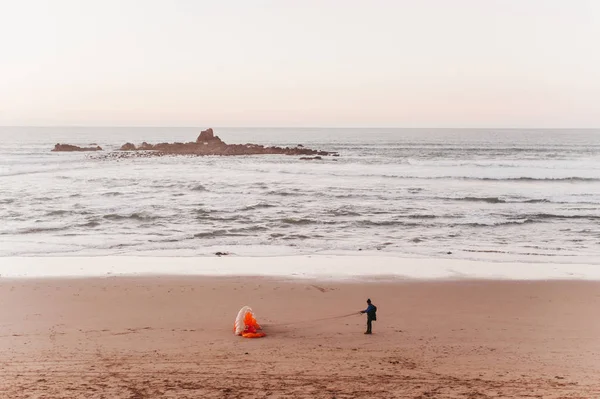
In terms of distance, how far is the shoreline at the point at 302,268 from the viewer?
17.5m

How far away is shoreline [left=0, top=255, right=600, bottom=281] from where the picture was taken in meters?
17.5

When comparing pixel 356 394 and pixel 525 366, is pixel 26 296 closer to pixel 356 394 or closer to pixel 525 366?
pixel 356 394

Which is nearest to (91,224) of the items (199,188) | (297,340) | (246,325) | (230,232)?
(230,232)

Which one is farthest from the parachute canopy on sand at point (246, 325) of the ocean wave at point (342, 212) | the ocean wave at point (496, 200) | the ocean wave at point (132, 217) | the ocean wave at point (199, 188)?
the ocean wave at point (199, 188)

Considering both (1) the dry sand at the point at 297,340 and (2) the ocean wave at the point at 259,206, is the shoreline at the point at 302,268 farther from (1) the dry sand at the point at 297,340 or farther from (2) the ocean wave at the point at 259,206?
(2) the ocean wave at the point at 259,206

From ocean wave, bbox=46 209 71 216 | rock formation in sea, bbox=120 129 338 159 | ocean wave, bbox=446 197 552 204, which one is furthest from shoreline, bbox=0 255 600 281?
rock formation in sea, bbox=120 129 338 159

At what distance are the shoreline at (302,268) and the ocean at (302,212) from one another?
113cm

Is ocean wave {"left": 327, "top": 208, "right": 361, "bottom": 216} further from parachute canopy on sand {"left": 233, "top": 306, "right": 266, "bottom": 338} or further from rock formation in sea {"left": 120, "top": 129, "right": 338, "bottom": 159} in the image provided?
rock formation in sea {"left": 120, "top": 129, "right": 338, "bottom": 159}

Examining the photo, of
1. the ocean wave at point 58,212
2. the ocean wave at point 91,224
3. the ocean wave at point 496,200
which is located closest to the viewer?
the ocean wave at point 91,224

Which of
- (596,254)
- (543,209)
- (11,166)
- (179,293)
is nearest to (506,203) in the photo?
(543,209)

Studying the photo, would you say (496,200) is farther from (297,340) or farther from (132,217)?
(297,340)

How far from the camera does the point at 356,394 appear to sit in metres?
8.79

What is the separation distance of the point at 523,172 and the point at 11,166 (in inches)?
2096

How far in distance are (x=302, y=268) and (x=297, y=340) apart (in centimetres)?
714
